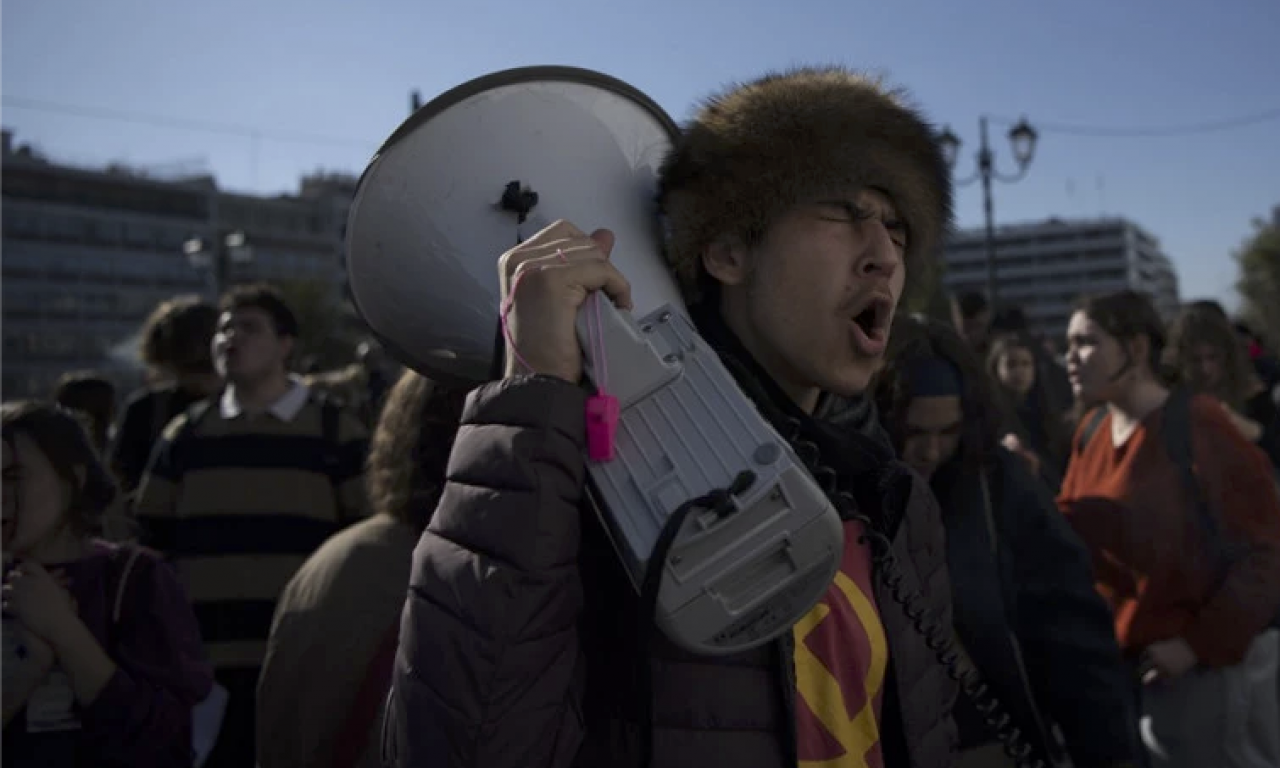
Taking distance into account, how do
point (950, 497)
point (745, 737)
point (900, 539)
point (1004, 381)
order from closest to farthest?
point (745, 737) < point (900, 539) < point (950, 497) < point (1004, 381)

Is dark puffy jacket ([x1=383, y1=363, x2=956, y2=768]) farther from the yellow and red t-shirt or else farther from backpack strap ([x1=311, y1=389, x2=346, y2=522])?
backpack strap ([x1=311, y1=389, x2=346, y2=522])

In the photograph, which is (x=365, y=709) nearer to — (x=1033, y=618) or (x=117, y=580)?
(x=117, y=580)

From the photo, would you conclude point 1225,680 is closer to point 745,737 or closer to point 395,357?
point 745,737

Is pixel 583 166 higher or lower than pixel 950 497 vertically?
higher

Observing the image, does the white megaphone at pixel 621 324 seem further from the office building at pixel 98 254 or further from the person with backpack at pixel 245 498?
the office building at pixel 98 254

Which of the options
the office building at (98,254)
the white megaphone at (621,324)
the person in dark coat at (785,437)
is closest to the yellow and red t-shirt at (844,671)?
the person in dark coat at (785,437)

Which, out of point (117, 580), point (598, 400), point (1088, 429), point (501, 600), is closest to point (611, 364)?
point (598, 400)

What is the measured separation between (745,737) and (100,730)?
5.36 feet

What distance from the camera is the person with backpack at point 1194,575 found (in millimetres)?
3010

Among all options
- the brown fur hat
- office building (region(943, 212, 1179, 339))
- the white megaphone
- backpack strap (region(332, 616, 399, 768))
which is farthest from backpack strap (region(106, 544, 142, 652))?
office building (region(943, 212, 1179, 339))

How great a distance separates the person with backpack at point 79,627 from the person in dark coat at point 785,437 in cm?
134

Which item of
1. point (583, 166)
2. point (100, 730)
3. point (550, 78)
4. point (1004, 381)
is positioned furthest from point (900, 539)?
point (1004, 381)

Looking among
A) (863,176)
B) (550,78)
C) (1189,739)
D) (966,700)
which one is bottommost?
(1189,739)

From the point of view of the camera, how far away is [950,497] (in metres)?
2.55
